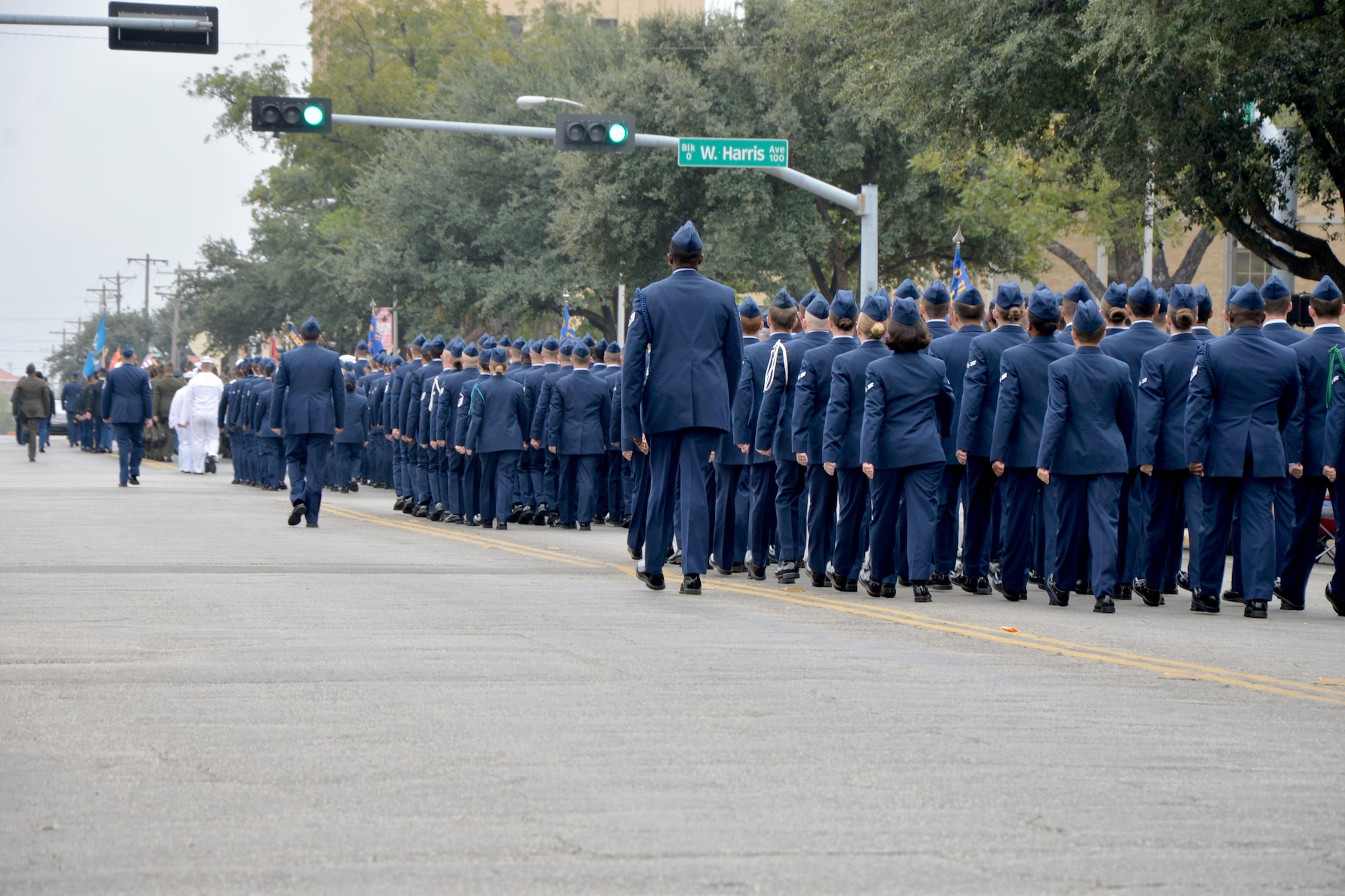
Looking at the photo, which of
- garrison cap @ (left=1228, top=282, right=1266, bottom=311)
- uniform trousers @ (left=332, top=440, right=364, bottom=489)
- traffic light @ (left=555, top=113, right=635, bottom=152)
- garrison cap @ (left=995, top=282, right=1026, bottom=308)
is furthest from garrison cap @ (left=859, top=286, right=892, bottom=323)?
uniform trousers @ (left=332, top=440, right=364, bottom=489)

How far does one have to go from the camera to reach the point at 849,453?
12.9 metres

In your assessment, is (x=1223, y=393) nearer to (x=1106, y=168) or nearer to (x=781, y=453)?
(x=781, y=453)

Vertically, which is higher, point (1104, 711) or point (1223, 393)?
point (1223, 393)

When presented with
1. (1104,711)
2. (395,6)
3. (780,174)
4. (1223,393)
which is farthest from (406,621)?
(395,6)

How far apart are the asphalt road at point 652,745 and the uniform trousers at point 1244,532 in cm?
38

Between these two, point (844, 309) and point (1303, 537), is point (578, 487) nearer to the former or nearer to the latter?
point (844, 309)

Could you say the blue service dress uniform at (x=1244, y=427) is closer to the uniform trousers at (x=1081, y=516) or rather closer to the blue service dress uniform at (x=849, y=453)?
the uniform trousers at (x=1081, y=516)

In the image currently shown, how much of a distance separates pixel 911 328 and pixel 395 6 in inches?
2558

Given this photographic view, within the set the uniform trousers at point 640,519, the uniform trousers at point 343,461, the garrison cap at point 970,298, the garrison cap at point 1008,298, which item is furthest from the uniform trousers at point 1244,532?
the uniform trousers at point 343,461

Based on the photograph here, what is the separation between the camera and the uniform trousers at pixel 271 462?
2953cm

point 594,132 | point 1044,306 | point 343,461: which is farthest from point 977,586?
point 343,461

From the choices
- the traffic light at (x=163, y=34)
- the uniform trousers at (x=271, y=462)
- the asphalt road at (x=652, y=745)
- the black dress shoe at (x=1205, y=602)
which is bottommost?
the asphalt road at (x=652, y=745)

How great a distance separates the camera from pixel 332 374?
65.5 ft

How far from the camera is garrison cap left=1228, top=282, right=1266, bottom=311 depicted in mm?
12406
